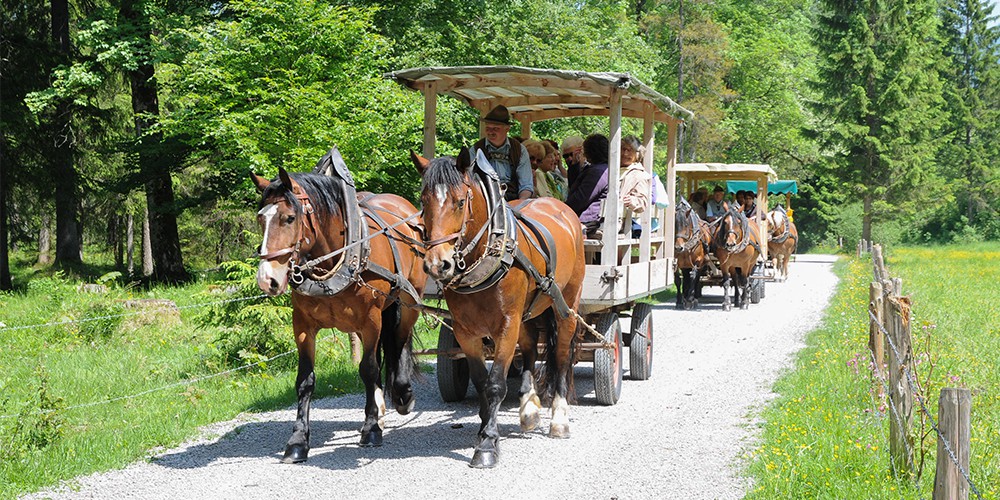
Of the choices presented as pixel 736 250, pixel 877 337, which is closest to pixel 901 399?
pixel 877 337

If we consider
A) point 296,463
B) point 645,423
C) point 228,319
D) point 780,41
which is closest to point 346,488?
point 296,463

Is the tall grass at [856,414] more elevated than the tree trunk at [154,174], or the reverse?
the tree trunk at [154,174]

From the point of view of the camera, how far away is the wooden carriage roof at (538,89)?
8.16m

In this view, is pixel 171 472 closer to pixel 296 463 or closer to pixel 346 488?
pixel 296 463

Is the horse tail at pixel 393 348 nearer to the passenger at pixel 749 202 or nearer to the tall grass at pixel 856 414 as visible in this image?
the tall grass at pixel 856 414

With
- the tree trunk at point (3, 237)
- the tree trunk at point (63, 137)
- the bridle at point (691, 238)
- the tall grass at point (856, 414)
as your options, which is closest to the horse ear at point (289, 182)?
the tall grass at point (856, 414)

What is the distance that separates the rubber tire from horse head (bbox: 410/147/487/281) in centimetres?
1397

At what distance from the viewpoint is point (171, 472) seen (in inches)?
254

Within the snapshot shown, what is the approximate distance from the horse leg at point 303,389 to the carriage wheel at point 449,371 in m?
2.01

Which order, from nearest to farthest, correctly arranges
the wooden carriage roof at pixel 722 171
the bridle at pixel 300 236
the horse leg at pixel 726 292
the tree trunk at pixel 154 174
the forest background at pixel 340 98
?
the bridle at pixel 300 236
the forest background at pixel 340 98
the horse leg at pixel 726 292
the wooden carriage roof at pixel 722 171
the tree trunk at pixel 154 174

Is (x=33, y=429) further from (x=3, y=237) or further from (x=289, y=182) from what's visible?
(x=3, y=237)

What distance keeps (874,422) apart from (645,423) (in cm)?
185

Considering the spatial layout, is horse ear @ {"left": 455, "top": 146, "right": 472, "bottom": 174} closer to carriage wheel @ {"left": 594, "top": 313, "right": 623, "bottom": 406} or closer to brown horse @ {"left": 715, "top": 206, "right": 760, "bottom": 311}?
carriage wheel @ {"left": 594, "top": 313, "right": 623, "bottom": 406}

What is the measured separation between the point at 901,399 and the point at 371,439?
372cm
